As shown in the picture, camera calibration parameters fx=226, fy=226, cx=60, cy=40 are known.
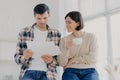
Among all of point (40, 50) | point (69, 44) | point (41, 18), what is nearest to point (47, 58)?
point (40, 50)

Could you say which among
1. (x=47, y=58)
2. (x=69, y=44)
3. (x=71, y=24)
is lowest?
(x=47, y=58)

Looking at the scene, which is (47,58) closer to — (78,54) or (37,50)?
(37,50)

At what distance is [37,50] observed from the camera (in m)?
1.66

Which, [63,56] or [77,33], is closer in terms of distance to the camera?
[63,56]

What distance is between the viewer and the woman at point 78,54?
1.67 m

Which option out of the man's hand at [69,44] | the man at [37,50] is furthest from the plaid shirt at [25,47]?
the man's hand at [69,44]

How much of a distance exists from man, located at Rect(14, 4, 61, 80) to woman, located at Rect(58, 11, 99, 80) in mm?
94

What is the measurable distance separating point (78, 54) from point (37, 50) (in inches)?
12.4

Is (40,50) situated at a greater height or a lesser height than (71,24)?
lesser

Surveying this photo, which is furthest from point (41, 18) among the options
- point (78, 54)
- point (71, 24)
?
point (78, 54)

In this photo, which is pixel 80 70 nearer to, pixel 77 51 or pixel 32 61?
pixel 77 51

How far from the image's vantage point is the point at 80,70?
1.68 metres

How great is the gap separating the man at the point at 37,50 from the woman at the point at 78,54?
94 millimetres

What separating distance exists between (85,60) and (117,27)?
0.75 m
